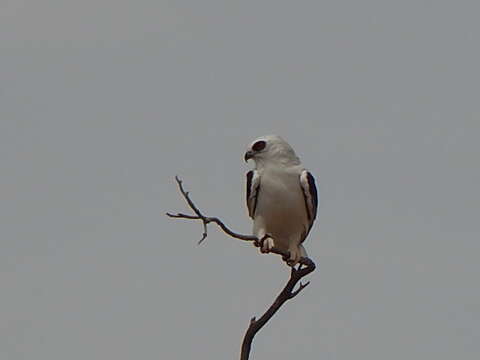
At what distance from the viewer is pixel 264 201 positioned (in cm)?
1784

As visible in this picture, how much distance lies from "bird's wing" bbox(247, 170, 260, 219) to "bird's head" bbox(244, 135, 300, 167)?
16 cm

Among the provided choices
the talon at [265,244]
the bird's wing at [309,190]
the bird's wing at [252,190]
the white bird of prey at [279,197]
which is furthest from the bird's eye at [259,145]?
the talon at [265,244]

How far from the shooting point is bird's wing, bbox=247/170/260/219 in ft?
59.1

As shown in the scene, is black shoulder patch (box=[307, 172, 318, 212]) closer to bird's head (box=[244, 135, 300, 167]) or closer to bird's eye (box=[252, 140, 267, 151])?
bird's head (box=[244, 135, 300, 167])

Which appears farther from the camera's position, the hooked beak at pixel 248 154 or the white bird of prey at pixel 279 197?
the hooked beak at pixel 248 154

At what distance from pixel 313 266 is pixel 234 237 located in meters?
1.78

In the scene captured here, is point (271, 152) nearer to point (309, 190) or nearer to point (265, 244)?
point (309, 190)

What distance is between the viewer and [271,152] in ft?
59.2

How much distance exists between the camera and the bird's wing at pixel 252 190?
709 inches

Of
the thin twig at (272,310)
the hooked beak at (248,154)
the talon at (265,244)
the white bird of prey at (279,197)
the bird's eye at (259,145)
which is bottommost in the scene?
the thin twig at (272,310)

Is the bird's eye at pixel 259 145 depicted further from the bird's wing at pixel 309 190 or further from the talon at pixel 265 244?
the talon at pixel 265 244

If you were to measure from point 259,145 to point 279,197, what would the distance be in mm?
757

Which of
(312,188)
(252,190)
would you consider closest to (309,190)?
(312,188)

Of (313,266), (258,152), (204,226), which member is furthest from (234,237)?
(258,152)
